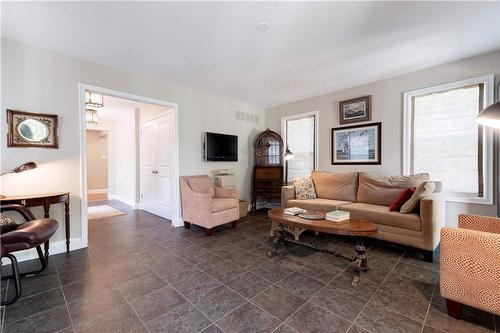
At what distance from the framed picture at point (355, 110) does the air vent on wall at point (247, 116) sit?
1956 millimetres

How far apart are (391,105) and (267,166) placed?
2501mm

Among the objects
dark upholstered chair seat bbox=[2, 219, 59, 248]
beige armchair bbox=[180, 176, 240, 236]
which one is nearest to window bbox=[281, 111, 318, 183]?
beige armchair bbox=[180, 176, 240, 236]

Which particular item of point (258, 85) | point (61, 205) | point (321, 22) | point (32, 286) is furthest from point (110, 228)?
point (321, 22)

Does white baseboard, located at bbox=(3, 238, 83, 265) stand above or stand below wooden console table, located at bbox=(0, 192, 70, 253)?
below

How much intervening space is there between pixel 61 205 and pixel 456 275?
13.1 ft

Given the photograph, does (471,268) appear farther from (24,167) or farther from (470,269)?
(24,167)

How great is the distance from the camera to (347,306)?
1.63 metres

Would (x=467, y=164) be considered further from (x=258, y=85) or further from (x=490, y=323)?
(x=258, y=85)

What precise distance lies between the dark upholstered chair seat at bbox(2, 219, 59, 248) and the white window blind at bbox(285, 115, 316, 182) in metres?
4.11

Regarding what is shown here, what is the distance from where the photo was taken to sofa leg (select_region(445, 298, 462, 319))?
4.87 feet

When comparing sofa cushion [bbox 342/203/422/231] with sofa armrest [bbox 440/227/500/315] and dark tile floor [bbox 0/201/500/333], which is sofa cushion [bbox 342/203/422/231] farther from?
sofa armrest [bbox 440/227/500/315]

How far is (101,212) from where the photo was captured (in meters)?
4.74

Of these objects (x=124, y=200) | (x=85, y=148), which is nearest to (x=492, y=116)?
(x=85, y=148)

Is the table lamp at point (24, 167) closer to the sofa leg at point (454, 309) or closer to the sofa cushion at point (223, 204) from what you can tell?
the sofa cushion at point (223, 204)
